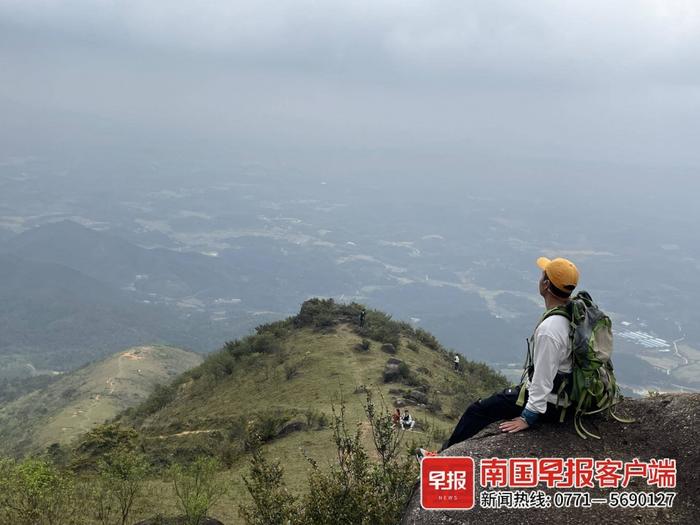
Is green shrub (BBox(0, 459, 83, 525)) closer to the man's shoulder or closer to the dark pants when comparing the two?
the dark pants

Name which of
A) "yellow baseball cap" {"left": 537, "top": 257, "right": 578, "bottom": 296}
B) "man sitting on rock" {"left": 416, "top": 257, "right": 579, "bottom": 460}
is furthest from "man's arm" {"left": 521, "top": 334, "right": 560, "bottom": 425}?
"yellow baseball cap" {"left": 537, "top": 257, "right": 578, "bottom": 296}

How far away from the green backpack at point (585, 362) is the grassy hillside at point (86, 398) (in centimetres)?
4324

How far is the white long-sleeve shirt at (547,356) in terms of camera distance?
223 inches

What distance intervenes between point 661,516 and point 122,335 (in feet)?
680

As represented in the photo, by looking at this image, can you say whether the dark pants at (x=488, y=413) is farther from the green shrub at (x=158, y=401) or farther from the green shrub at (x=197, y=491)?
the green shrub at (x=158, y=401)

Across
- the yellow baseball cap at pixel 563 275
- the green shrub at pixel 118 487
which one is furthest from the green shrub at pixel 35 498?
the yellow baseball cap at pixel 563 275

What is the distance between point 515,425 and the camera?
6.02 metres

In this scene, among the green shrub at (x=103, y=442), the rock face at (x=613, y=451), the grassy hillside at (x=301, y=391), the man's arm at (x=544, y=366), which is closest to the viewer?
the rock face at (x=613, y=451)

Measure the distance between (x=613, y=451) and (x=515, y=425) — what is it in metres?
1.06

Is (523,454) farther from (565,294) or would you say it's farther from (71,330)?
(71,330)

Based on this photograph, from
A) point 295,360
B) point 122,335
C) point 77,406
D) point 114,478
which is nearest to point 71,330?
point 122,335

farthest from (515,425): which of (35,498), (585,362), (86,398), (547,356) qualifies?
(86,398)

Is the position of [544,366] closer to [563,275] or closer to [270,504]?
[563,275]

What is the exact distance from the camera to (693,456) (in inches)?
220
